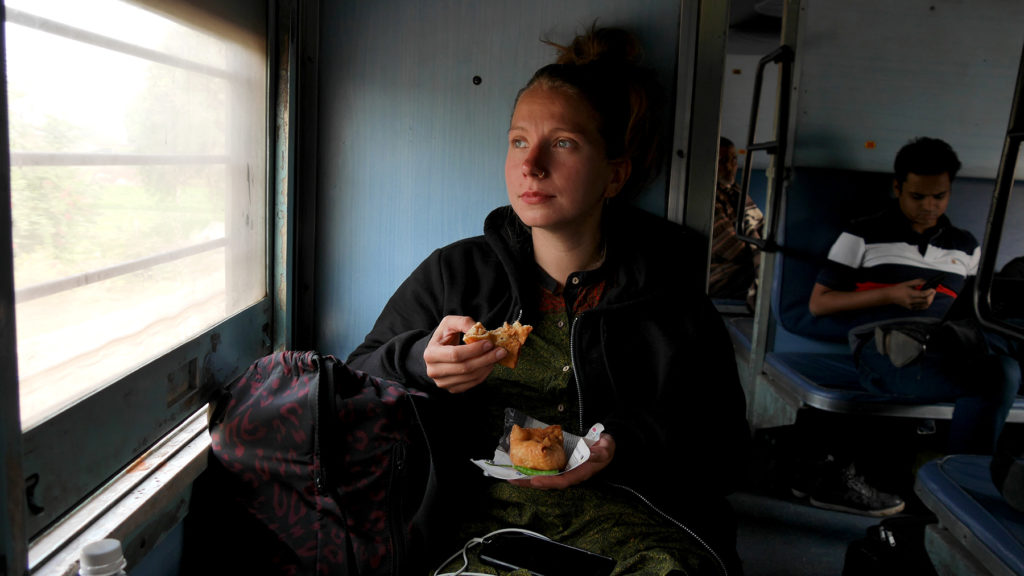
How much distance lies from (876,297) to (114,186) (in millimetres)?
3242

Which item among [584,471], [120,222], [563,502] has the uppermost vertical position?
[120,222]

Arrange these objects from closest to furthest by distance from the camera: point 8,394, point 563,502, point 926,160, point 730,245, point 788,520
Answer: point 8,394 → point 563,502 → point 788,520 → point 926,160 → point 730,245

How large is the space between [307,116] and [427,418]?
96 centimetres

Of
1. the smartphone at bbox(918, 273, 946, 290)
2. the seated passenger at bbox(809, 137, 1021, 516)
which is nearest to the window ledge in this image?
the seated passenger at bbox(809, 137, 1021, 516)

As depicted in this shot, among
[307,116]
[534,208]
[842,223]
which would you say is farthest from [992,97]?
[307,116]

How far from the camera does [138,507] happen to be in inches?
44.0

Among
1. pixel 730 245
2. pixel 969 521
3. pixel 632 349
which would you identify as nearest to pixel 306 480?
pixel 632 349

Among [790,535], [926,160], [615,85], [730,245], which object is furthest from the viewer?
[730,245]

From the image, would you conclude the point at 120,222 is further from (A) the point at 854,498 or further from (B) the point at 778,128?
(A) the point at 854,498

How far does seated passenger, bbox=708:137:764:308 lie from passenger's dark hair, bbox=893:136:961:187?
1165mm

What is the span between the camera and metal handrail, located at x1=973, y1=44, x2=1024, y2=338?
5.41 feet

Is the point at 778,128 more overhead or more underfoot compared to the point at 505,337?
more overhead

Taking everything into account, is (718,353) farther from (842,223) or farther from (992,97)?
(992,97)

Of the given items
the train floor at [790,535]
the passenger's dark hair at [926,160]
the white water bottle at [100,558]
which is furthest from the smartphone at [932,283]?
the white water bottle at [100,558]
